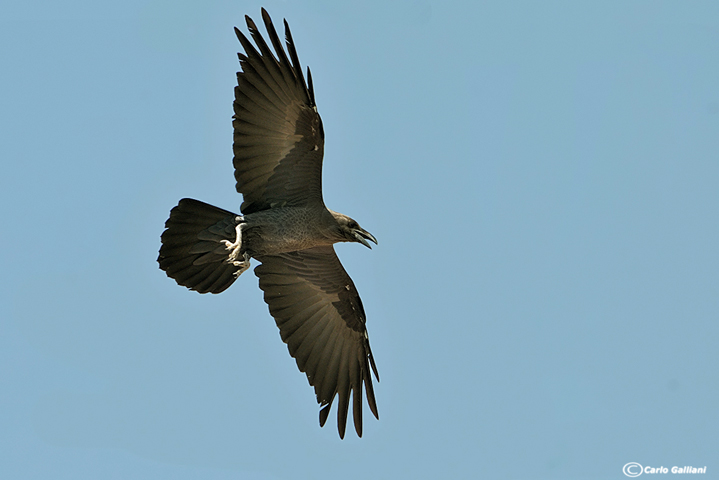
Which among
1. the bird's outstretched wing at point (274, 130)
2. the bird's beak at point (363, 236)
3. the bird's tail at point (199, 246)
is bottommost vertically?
the bird's tail at point (199, 246)

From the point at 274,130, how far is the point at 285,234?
3.69ft

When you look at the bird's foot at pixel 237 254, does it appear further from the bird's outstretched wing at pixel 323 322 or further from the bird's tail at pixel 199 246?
the bird's outstretched wing at pixel 323 322

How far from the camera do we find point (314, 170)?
9930 millimetres

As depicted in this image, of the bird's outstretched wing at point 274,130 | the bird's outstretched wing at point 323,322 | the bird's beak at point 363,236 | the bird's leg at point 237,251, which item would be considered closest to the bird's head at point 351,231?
the bird's beak at point 363,236

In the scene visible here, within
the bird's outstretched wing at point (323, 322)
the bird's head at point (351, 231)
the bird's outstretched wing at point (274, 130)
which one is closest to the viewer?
the bird's outstretched wing at point (274, 130)

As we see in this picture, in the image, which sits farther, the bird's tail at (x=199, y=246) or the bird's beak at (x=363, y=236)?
the bird's beak at (x=363, y=236)

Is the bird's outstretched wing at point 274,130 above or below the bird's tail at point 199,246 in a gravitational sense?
above

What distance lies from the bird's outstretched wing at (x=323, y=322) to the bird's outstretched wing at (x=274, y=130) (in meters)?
1.08

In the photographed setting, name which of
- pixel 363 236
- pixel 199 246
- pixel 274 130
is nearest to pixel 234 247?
pixel 199 246

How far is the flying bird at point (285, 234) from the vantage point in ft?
31.0

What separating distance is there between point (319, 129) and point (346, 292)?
2421 mm

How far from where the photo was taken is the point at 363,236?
1027 centimetres

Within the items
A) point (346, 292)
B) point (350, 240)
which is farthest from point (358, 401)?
point (350, 240)

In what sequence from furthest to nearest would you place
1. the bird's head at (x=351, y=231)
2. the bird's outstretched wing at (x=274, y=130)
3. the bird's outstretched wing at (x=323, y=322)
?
the bird's outstretched wing at (x=323, y=322)
the bird's head at (x=351, y=231)
the bird's outstretched wing at (x=274, y=130)
